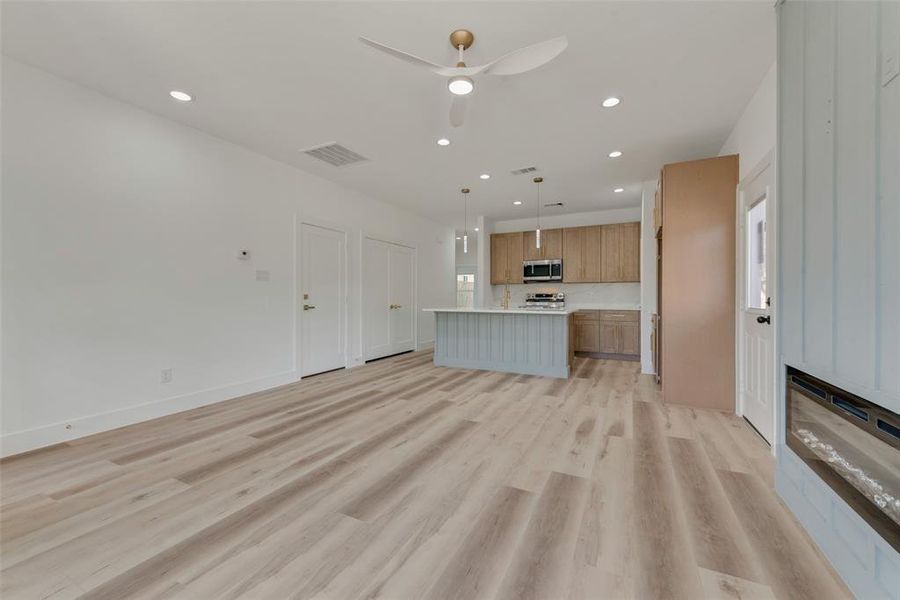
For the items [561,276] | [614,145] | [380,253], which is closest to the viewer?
[614,145]

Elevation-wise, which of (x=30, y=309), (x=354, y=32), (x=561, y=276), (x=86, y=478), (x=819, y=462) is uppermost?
(x=354, y=32)

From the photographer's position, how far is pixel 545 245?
23.5ft

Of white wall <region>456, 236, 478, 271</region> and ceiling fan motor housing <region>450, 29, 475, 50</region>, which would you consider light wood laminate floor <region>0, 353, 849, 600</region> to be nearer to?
ceiling fan motor housing <region>450, 29, 475, 50</region>

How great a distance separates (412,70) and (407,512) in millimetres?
2811

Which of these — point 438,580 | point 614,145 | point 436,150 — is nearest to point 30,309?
point 438,580

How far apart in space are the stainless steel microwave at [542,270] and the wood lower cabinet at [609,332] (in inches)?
36.4

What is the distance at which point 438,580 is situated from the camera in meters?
1.37

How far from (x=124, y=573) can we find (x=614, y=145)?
4772mm

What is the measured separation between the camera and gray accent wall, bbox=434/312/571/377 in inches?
190

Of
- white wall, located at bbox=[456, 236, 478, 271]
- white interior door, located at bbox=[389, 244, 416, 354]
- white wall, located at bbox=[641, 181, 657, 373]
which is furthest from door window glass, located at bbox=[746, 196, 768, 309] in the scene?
white wall, located at bbox=[456, 236, 478, 271]

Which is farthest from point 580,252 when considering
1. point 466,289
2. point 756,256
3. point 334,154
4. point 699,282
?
point 334,154

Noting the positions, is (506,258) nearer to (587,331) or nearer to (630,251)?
(587,331)

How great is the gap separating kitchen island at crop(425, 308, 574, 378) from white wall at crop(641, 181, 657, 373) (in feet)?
3.41

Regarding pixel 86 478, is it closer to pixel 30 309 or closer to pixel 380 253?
pixel 30 309
